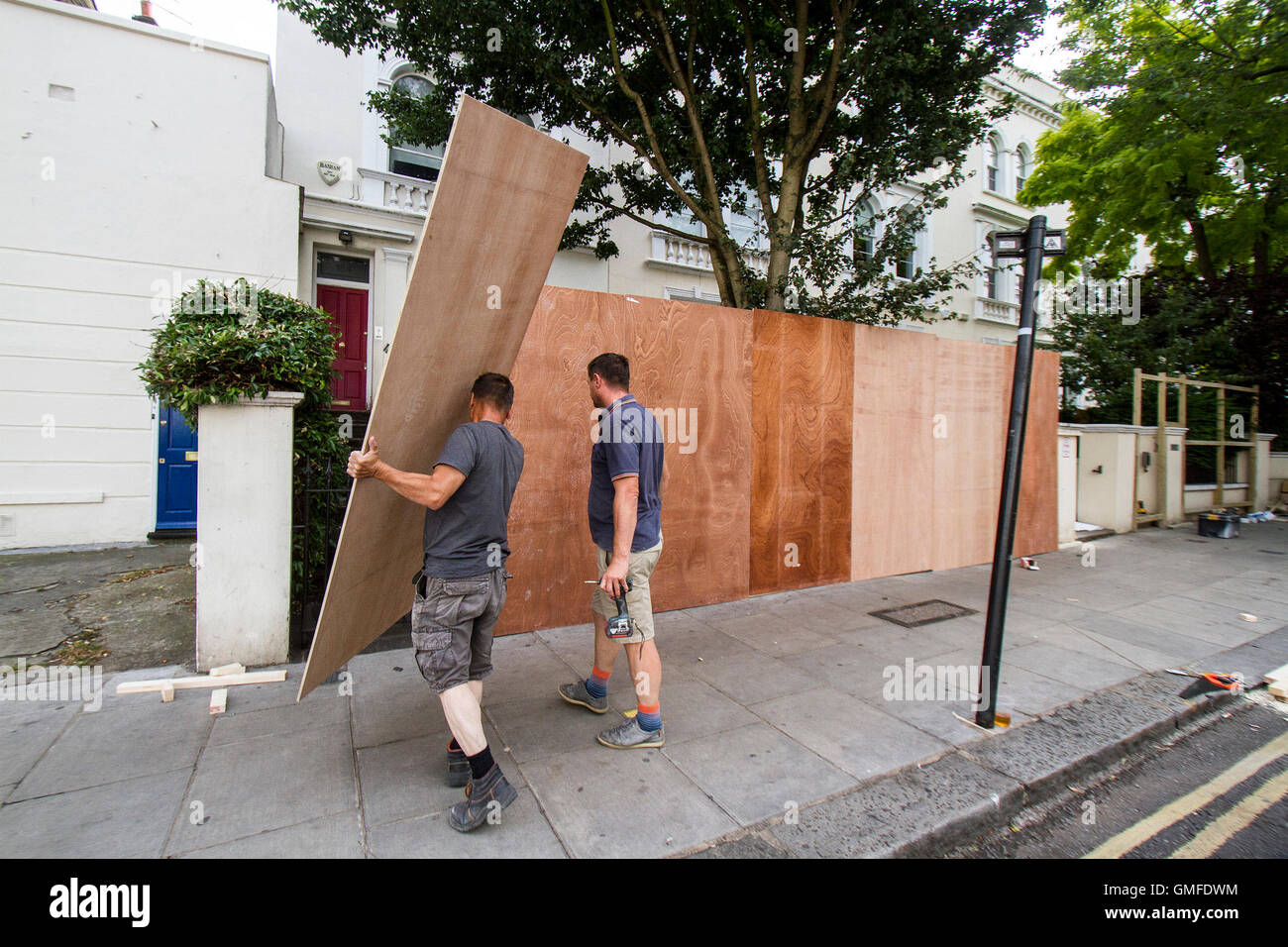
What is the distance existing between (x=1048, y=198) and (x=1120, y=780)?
18.0 meters

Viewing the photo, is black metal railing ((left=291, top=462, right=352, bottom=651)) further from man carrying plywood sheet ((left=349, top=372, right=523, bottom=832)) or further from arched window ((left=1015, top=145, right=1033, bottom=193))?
arched window ((left=1015, top=145, right=1033, bottom=193))

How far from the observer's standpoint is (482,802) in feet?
8.55

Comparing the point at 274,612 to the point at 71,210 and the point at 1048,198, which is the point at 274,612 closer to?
the point at 71,210

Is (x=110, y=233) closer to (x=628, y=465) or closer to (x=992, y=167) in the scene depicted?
(x=628, y=465)

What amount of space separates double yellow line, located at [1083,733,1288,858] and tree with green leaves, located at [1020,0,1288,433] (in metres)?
11.4

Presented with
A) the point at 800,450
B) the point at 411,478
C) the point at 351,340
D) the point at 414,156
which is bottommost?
the point at 411,478

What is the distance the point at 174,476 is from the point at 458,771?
8.24 meters

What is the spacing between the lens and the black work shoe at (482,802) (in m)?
2.60

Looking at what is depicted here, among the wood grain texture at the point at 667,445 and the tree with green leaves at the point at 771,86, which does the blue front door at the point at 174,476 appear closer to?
the tree with green leaves at the point at 771,86

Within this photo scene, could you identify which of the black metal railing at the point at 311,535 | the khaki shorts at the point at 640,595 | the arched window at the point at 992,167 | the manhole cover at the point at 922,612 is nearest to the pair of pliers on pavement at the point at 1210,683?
the manhole cover at the point at 922,612

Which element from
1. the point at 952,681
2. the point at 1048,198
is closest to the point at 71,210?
the point at 952,681

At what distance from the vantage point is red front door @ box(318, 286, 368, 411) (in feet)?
36.2

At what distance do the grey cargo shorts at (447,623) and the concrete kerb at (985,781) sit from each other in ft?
3.99

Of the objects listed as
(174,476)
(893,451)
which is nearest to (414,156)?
(174,476)
